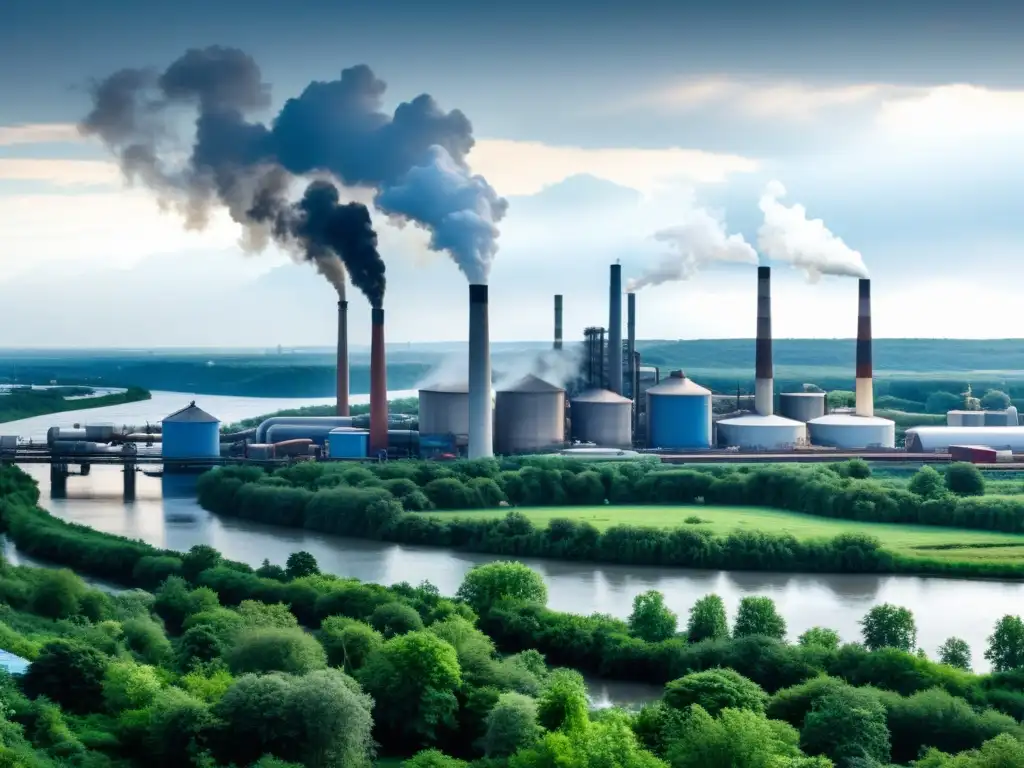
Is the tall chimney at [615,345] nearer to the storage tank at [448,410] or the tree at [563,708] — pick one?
the storage tank at [448,410]

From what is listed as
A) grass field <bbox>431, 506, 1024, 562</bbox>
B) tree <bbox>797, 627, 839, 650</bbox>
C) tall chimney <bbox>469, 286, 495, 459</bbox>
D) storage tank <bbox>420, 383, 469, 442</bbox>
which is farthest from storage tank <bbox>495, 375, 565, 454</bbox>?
tree <bbox>797, 627, 839, 650</bbox>

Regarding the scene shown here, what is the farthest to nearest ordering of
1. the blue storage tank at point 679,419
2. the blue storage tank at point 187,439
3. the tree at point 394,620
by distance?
1. the blue storage tank at point 679,419
2. the blue storage tank at point 187,439
3. the tree at point 394,620

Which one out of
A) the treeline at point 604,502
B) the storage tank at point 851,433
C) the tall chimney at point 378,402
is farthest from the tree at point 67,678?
the storage tank at point 851,433

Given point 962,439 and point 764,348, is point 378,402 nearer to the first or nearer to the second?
point 764,348

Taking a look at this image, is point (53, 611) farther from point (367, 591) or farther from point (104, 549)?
point (104, 549)

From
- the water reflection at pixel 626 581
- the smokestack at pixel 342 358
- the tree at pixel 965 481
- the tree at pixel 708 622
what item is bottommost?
the water reflection at pixel 626 581
